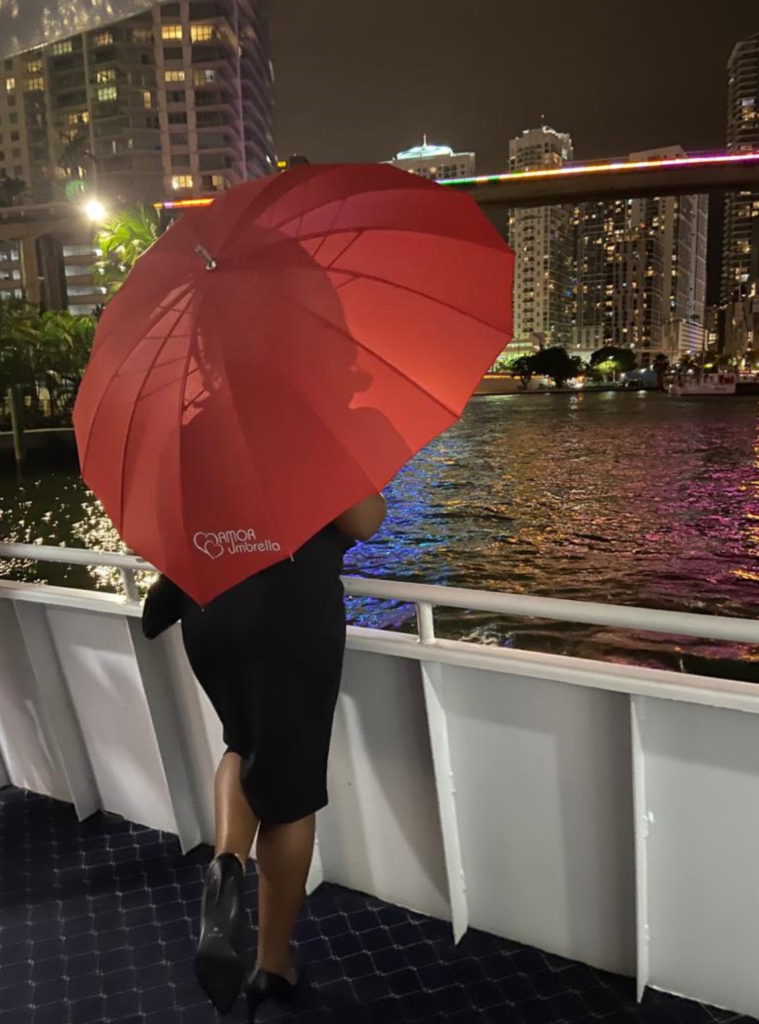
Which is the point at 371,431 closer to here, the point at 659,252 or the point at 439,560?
the point at 439,560

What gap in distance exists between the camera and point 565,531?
57.3 feet

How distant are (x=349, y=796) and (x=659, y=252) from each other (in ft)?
370

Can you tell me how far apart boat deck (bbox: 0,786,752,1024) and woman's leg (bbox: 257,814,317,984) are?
0.63ft

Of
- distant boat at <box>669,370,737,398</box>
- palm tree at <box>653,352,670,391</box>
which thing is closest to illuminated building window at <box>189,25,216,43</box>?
distant boat at <box>669,370,737,398</box>

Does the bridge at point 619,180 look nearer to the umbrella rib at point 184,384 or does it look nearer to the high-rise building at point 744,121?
the umbrella rib at point 184,384

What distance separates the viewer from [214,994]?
1.21 m

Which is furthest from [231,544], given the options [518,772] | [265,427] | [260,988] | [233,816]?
[260,988]

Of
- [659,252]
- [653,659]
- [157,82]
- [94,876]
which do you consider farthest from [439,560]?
[659,252]

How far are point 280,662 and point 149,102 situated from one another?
271 feet

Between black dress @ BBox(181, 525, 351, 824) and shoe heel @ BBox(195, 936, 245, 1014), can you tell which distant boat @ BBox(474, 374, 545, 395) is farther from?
shoe heel @ BBox(195, 936, 245, 1014)

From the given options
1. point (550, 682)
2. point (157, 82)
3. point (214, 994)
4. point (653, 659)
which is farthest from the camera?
point (157, 82)

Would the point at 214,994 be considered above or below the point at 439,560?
above

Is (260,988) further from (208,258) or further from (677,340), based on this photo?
(677,340)

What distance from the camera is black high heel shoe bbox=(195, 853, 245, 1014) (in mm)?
1213
